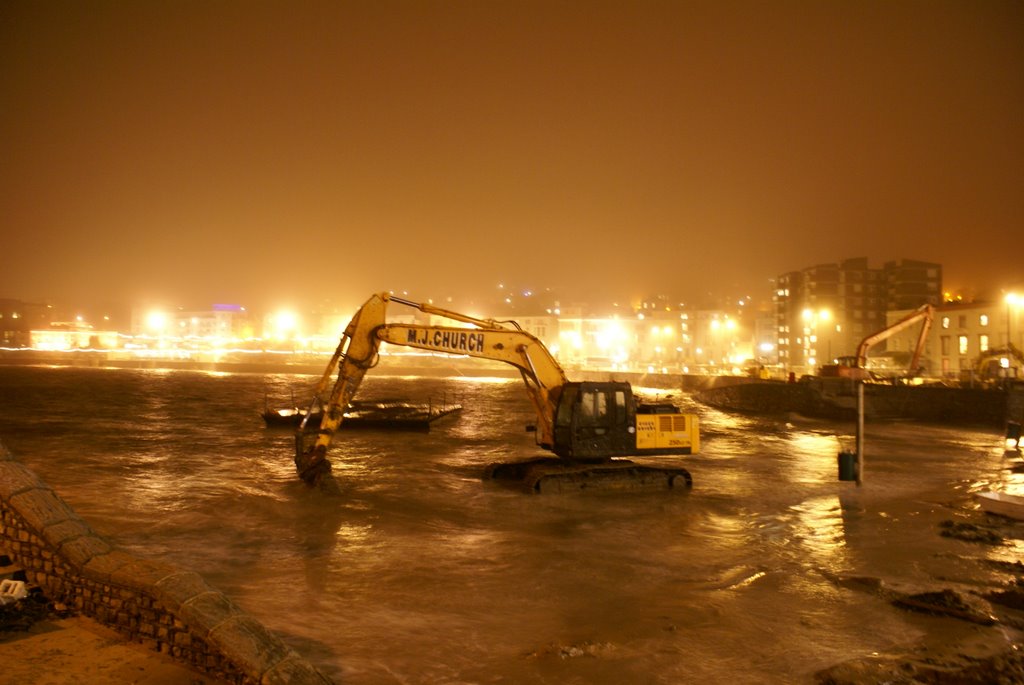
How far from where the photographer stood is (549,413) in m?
20.0

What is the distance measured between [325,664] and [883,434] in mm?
38041

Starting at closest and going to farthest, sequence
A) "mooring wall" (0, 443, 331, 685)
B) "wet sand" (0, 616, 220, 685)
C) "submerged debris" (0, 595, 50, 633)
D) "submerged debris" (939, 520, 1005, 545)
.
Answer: "mooring wall" (0, 443, 331, 685) → "wet sand" (0, 616, 220, 685) → "submerged debris" (0, 595, 50, 633) → "submerged debris" (939, 520, 1005, 545)

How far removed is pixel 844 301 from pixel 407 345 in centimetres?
12801

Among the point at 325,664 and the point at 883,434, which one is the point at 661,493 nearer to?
the point at 325,664

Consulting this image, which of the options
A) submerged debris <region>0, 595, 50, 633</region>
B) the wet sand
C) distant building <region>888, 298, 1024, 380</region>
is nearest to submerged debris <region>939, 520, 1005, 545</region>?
the wet sand

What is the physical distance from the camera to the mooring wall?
7207 millimetres

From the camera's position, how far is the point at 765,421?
4803cm

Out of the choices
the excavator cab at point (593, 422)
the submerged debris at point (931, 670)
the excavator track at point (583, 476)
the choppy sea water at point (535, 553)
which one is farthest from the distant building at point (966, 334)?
the submerged debris at point (931, 670)

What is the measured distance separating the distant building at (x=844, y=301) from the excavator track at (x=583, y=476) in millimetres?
104332

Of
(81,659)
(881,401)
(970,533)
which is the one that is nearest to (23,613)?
(81,659)

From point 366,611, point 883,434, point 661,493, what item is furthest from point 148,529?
point 883,434

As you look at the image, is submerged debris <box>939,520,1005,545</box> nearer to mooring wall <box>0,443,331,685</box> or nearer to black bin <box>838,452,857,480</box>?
black bin <box>838,452,857,480</box>

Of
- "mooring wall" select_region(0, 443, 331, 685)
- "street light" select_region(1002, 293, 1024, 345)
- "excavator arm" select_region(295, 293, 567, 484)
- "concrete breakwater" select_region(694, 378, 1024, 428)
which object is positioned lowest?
"concrete breakwater" select_region(694, 378, 1024, 428)

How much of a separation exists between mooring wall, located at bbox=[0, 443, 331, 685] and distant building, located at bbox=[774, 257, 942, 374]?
118 meters
